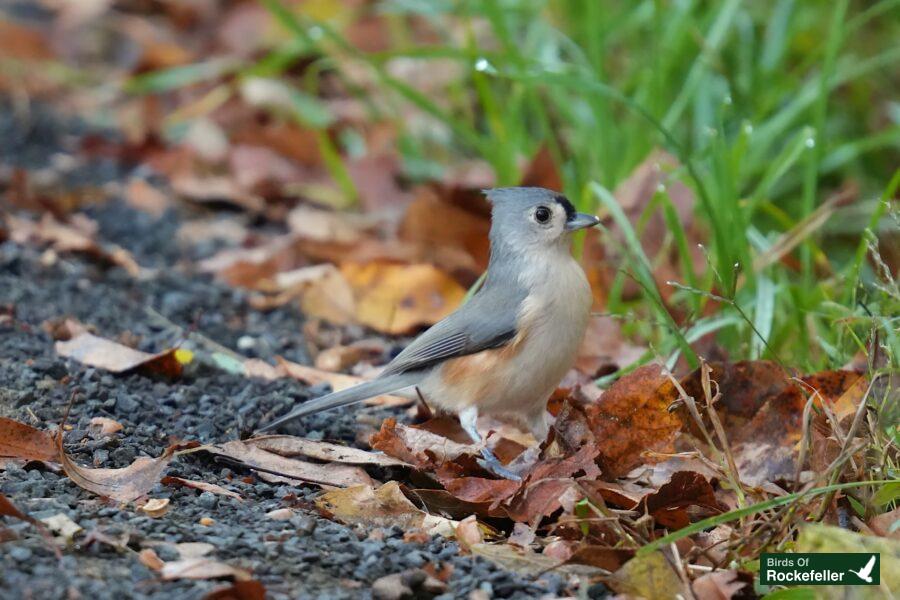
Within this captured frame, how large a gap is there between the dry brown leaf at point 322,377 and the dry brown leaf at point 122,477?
1117mm

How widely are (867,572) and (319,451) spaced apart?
153 cm

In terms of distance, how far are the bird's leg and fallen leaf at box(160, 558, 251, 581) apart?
0.93 metres

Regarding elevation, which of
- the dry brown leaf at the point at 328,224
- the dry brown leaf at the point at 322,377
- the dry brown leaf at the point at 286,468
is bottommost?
the dry brown leaf at the point at 322,377

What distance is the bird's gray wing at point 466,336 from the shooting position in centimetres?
379

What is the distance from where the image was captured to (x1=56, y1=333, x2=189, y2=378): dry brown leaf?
150 inches

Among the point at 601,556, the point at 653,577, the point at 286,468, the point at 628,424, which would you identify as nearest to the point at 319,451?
the point at 286,468

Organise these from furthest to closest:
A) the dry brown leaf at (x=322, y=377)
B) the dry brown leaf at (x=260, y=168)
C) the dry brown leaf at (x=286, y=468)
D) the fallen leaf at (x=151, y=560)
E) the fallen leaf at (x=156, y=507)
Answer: the dry brown leaf at (x=260, y=168)
the dry brown leaf at (x=322, y=377)
the dry brown leaf at (x=286, y=468)
the fallen leaf at (x=156, y=507)
the fallen leaf at (x=151, y=560)

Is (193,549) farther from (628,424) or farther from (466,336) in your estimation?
(466,336)

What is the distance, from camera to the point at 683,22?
5121 millimetres

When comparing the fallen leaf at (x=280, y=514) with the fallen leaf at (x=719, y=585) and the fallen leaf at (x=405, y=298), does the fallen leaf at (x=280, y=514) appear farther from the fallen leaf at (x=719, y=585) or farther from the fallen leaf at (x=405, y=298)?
the fallen leaf at (x=405, y=298)

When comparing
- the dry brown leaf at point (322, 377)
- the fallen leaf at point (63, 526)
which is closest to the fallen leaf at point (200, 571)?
the fallen leaf at point (63, 526)

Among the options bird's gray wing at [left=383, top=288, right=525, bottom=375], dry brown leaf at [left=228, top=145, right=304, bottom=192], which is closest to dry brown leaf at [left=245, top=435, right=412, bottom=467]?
bird's gray wing at [left=383, top=288, right=525, bottom=375]

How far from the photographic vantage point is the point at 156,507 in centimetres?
282

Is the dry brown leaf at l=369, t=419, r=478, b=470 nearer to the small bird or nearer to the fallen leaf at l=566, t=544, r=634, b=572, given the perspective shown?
the small bird
